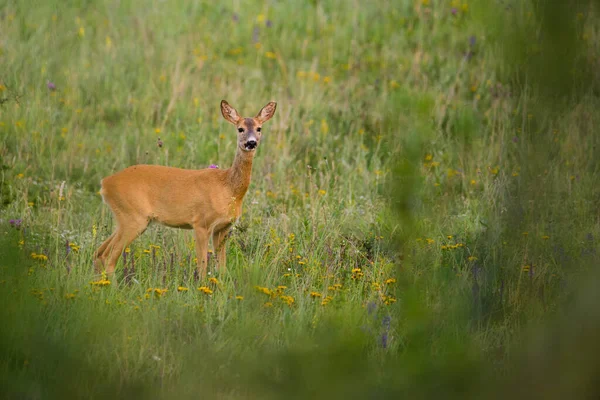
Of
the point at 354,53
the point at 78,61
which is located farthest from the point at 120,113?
the point at 354,53

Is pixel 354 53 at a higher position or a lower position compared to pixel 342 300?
higher

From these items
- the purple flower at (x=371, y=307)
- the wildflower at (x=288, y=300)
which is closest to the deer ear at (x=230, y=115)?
the wildflower at (x=288, y=300)

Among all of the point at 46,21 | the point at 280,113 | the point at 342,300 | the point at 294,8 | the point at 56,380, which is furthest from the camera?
the point at 294,8

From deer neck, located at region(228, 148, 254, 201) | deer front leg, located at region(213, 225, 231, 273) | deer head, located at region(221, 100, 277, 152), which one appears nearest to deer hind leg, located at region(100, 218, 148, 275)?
deer front leg, located at region(213, 225, 231, 273)

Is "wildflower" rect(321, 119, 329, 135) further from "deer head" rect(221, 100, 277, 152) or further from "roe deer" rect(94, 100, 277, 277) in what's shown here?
"roe deer" rect(94, 100, 277, 277)

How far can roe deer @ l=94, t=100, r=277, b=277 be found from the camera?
591cm

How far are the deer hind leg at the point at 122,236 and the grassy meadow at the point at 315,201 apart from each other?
139mm

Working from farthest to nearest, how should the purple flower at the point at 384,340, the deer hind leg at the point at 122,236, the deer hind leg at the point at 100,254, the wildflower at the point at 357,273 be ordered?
the deer hind leg at the point at 122,236 → the deer hind leg at the point at 100,254 → the wildflower at the point at 357,273 → the purple flower at the point at 384,340

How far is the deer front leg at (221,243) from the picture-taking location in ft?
18.3

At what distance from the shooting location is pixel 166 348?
3.49 meters

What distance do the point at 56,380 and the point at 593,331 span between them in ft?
6.49

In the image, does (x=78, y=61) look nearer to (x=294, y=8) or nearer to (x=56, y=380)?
(x=294, y=8)

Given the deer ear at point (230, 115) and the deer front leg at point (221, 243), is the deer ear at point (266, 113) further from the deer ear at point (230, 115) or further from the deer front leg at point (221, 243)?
the deer front leg at point (221, 243)

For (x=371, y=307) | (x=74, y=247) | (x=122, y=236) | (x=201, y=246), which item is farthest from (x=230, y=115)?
(x=371, y=307)
